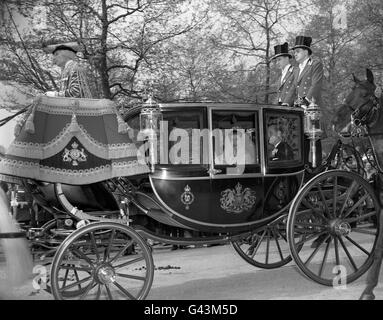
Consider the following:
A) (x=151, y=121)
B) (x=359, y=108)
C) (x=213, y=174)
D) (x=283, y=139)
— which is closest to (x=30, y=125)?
(x=151, y=121)

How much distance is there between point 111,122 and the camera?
3941 mm

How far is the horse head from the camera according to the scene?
14.9 feet

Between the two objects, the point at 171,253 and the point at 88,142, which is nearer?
Result: the point at 88,142

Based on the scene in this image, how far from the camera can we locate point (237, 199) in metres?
4.42

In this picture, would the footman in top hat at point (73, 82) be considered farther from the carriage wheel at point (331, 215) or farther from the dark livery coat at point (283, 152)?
the carriage wheel at point (331, 215)

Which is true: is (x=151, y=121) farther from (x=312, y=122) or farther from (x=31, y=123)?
(x=312, y=122)

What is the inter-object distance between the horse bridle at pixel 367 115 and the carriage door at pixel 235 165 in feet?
2.69

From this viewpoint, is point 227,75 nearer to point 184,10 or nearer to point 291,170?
point 184,10

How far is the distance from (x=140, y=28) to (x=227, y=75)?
214cm

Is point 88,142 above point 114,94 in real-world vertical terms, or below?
below

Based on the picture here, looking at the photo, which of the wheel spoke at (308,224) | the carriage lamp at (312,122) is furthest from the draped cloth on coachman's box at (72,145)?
the carriage lamp at (312,122)

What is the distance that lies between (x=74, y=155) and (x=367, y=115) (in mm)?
2390
